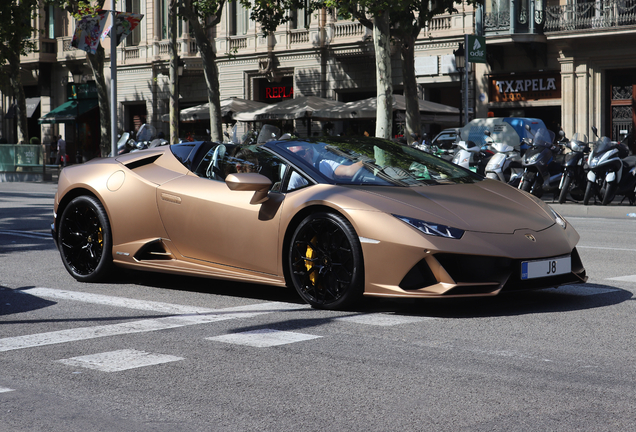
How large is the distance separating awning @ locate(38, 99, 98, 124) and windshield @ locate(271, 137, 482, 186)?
37.4m

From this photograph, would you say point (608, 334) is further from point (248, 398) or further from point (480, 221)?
point (248, 398)

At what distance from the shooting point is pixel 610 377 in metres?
4.16

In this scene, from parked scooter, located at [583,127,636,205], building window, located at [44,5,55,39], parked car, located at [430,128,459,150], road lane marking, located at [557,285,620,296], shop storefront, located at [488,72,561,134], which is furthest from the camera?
building window, located at [44,5,55,39]

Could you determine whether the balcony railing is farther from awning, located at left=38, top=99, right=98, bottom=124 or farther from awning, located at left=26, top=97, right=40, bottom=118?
awning, located at left=26, top=97, right=40, bottom=118

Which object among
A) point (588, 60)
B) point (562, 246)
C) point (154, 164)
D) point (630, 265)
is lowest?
point (630, 265)

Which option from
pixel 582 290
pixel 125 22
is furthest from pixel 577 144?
pixel 125 22

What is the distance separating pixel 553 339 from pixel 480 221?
1.01 metres

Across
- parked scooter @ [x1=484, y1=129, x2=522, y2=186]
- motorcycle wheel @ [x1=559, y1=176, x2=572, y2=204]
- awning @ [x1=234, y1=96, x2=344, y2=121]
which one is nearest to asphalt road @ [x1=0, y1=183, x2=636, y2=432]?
motorcycle wheel @ [x1=559, y1=176, x2=572, y2=204]

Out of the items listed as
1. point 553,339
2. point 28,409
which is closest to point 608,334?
point 553,339

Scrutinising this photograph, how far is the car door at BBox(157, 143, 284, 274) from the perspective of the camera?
6.24 meters

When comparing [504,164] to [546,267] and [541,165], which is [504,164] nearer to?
[541,165]

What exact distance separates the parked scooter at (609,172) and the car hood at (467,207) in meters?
10.8

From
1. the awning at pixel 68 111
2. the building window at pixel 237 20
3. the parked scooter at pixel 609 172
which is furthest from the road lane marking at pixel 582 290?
the awning at pixel 68 111

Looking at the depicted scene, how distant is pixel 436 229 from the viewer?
554cm
